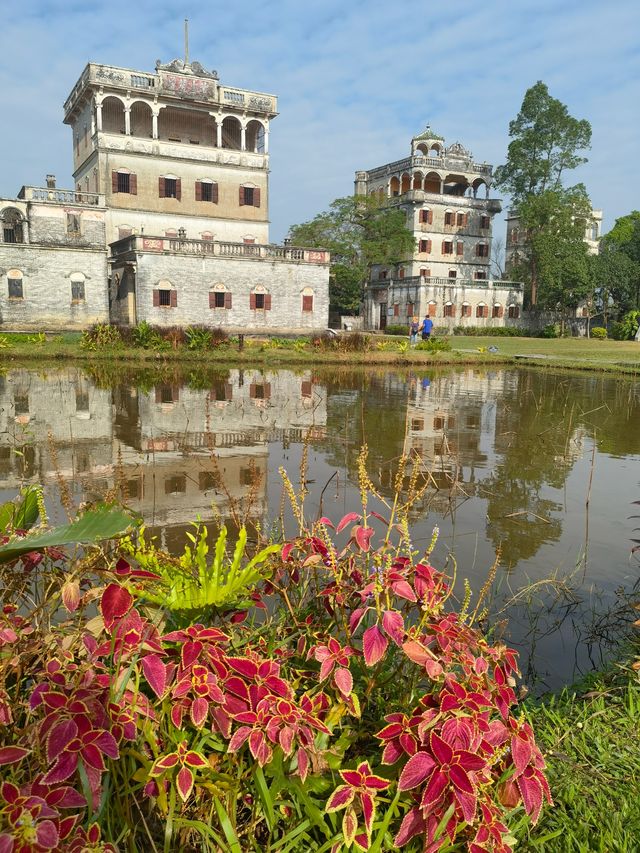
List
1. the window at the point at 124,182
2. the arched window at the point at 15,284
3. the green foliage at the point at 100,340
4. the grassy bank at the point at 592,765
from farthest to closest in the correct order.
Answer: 1. the window at the point at 124,182
2. the arched window at the point at 15,284
3. the green foliage at the point at 100,340
4. the grassy bank at the point at 592,765

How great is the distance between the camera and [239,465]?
7867mm

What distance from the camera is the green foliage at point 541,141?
43.8m

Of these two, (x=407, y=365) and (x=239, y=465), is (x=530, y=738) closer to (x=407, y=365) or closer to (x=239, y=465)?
(x=239, y=465)

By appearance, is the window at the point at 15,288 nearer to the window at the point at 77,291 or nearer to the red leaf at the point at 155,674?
the window at the point at 77,291

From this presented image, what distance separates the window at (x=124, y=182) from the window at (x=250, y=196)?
588 cm

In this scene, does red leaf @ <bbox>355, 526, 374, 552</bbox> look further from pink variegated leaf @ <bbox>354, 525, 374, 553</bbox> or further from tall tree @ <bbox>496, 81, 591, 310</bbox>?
tall tree @ <bbox>496, 81, 591, 310</bbox>

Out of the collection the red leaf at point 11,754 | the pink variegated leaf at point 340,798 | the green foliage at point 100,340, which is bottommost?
the pink variegated leaf at point 340,798

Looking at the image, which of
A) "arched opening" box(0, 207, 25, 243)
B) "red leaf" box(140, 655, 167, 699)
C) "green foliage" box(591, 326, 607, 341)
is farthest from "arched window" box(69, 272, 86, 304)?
"green foliage" box(591, 326, 607, 341)

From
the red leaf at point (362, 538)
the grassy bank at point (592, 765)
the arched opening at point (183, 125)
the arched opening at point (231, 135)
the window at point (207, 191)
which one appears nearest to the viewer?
the grassy bank at point (592, 765)

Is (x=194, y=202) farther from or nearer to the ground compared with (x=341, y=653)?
farther from the ground

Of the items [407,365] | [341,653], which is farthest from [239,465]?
[407,365]

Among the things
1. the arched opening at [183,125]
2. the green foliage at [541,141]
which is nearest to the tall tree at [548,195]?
the green foliage at [541,141]

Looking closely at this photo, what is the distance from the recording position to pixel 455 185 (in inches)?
1969

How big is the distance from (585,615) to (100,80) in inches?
1402
